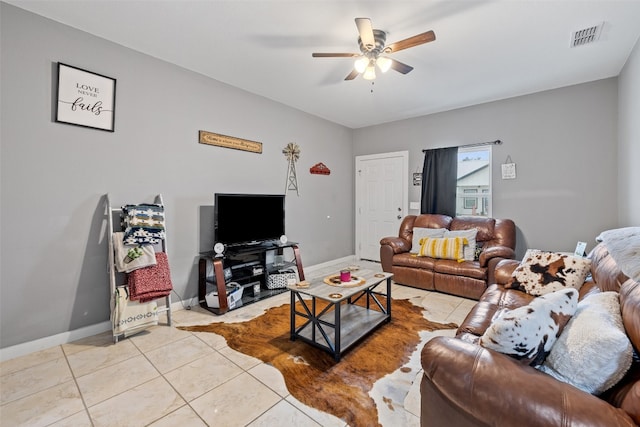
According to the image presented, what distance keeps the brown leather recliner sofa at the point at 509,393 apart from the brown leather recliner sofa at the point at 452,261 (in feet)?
7.04

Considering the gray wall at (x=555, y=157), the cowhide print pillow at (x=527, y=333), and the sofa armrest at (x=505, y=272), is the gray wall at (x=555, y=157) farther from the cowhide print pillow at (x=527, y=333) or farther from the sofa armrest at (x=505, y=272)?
the cowhide print pillow at (x=527, y=333)

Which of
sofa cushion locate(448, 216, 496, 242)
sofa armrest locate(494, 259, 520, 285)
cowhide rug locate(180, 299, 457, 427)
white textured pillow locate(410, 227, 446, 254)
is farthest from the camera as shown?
white textured pillow locate(410, 227, 446, 254)

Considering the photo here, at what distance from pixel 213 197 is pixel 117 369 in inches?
77.6

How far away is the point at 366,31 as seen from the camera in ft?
6.86

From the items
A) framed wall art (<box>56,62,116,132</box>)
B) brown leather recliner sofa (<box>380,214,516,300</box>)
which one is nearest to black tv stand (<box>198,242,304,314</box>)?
brown leather recliner sofa (<box>380,214,516,300</box>)

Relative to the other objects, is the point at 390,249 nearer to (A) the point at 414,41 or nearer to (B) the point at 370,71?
(B) the point at 370,71

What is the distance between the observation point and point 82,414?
1.63 meters

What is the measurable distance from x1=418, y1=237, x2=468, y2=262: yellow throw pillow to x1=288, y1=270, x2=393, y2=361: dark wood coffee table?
139 centimetres

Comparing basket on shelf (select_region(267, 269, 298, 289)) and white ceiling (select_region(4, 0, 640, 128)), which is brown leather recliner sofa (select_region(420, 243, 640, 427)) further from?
basket on shelf (select_region(267, 269, 298, 289))

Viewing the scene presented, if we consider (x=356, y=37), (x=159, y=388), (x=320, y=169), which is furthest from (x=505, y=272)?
(x=320, y=169)

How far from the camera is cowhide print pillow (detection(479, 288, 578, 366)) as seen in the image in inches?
43.3

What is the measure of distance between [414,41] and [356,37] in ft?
2.12

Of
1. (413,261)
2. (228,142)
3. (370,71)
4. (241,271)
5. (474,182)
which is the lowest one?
(241,271)

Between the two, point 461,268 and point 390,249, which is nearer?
point 461,268
